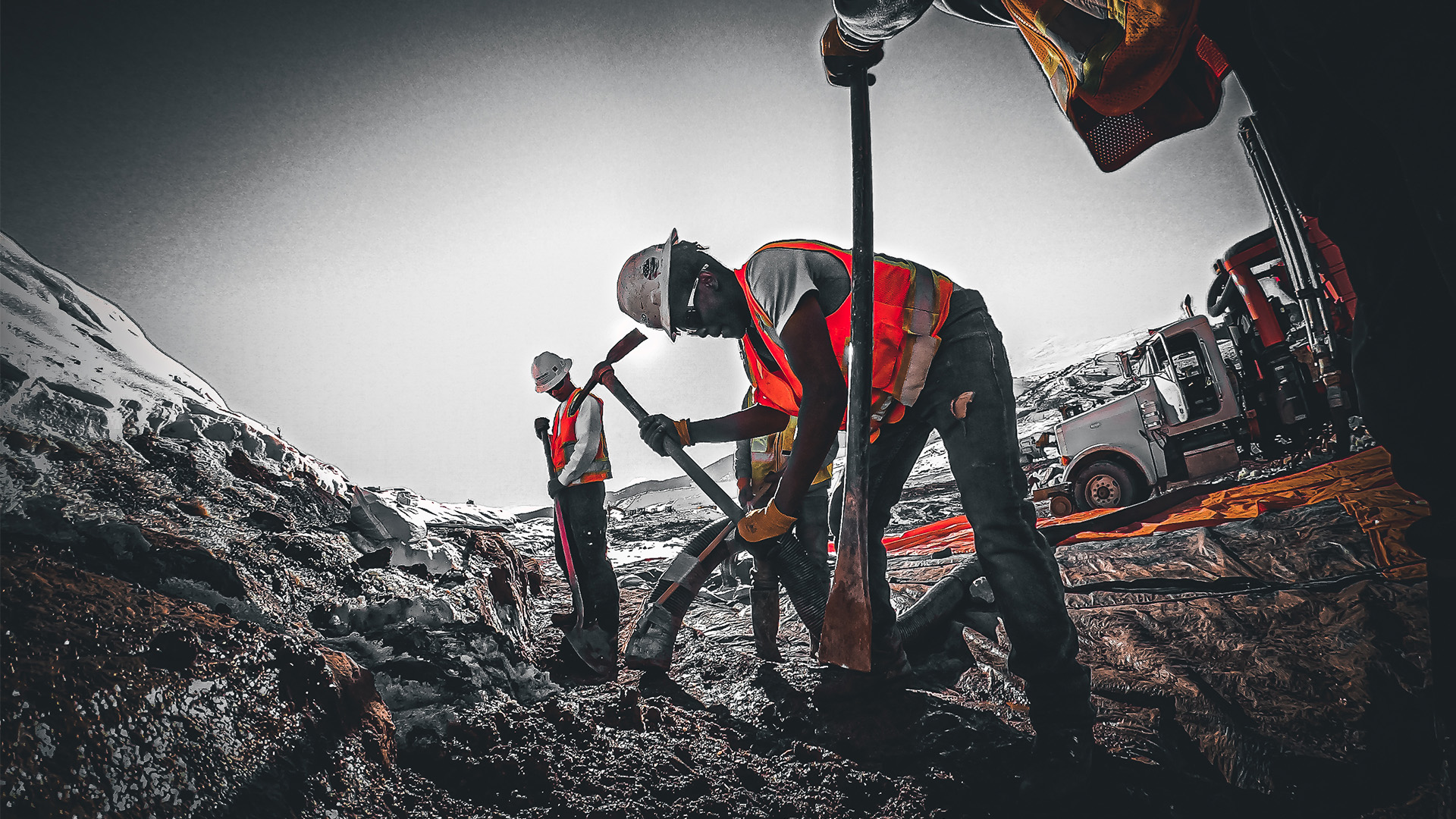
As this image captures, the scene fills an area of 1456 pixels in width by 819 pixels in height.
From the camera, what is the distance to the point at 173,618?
1266 millimetres

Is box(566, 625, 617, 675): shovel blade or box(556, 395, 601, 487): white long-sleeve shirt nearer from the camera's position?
box(566, 625, 617, 675): shovel blade

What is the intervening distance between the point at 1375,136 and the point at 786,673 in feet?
7.58

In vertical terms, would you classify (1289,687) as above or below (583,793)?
below

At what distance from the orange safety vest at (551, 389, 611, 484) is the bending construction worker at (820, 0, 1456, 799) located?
10.1 feet

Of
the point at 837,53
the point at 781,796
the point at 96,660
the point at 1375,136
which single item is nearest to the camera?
the point at 1375,136

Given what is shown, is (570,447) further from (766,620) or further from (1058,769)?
(1058,769)

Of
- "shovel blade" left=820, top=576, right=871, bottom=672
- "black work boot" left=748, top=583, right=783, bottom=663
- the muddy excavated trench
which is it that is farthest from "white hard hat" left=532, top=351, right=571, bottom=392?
"shovel blade" left=820, top=576, right=871, bottom=672

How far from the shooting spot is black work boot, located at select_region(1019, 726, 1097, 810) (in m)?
1.22

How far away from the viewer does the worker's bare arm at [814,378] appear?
4.92 feet

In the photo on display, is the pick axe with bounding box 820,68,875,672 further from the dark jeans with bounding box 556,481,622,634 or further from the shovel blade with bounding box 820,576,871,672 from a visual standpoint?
the dark jeans with bounding box 556,481,622,634

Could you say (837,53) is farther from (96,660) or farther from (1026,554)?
(96,660)

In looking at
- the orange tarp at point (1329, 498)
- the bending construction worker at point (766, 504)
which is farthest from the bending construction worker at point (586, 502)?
the orange tarp at point (1329, 498)

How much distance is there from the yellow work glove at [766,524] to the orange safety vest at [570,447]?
202 centimetres

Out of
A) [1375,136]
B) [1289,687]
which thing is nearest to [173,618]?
[1375,136]
